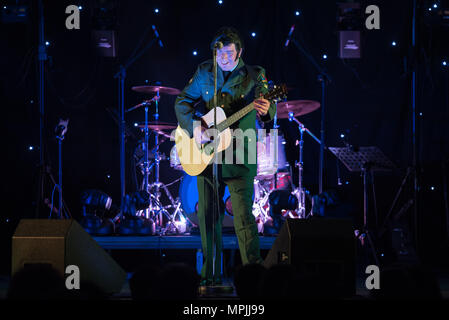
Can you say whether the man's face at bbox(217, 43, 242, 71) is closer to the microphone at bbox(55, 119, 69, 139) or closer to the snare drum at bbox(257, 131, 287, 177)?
the snare drum at bbox(257, 131, 287, 177)

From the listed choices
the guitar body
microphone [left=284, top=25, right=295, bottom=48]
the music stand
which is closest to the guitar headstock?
the guitar body

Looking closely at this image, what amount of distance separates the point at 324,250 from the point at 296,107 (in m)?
3.46

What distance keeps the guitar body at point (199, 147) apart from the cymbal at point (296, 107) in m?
2.43

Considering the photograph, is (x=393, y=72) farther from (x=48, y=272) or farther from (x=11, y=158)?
(x=48, y=272)

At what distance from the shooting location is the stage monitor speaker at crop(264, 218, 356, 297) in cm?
380

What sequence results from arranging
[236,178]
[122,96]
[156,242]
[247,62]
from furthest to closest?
[247,62]
[122,96]
[156,242]
[236,178]

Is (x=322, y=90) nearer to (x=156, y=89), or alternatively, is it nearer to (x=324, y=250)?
(x=156, y=89)

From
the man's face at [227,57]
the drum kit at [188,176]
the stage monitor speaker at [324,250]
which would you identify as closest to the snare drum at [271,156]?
the drum kit at [188,176]

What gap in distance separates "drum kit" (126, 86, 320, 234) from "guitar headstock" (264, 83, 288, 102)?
266cm

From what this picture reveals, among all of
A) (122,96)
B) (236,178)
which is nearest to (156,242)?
(236,178)

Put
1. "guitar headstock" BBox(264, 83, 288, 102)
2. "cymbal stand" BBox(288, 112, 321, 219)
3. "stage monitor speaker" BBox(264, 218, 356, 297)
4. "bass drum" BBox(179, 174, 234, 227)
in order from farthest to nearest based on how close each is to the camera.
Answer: "cymbal stand" BBox(288, 112, 321, 219), "bass drum" BBox(179, 174, 234, 227), "guitar headstock" BBox(264, 83, 288, 102), "stage monitor speaker" BBox(264, 218, 356, 297)

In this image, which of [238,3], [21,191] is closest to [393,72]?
[238,3]

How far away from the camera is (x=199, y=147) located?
15.0 ft
